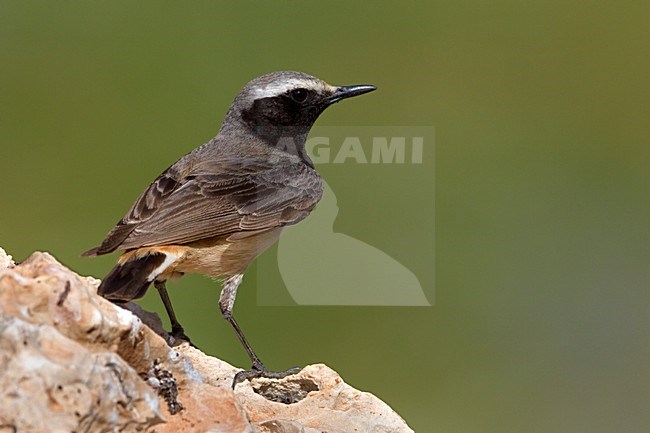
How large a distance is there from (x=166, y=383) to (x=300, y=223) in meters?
3.45

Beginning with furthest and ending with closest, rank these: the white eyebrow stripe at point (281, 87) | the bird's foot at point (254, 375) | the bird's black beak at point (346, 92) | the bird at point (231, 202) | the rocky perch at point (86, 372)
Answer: the bird's black beak at point (346, 92) → the white eyebrow stripe at point (281, 87) → the bird at point (231, 202) → the bird's foot at point (254, 375) → the rocky perch at point (86, 372)

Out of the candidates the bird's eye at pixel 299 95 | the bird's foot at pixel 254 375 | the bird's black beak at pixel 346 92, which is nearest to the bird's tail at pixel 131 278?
the bird's foot at pixel 254 375

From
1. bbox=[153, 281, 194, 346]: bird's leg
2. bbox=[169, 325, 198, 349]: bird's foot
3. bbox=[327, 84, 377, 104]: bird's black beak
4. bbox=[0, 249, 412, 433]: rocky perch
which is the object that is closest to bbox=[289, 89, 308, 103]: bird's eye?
bbox=[327, 84, 377, 104]: bird's black beak

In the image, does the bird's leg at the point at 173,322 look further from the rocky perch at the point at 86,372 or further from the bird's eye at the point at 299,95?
the rocky perch at the point at 86,372

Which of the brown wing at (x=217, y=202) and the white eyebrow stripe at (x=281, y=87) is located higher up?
the white eyebrow stripe at (x=281, y=87)

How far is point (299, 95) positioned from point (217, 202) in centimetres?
119

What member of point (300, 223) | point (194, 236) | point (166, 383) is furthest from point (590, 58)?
point (166, 383)

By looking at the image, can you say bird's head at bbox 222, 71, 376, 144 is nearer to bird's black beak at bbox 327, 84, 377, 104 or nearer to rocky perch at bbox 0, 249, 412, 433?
bird's black beak at bbox 327, 84, 377, 104

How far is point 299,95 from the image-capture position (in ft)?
25.7

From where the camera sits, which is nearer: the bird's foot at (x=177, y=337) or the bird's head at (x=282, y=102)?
the bird's foot at (x=177, y=337)

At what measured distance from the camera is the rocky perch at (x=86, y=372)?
3.83 metres

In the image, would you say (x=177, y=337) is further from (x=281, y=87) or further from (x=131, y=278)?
(x=281, y=87)

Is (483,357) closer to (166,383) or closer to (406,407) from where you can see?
(406,407)

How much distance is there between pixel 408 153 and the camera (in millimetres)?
13555
